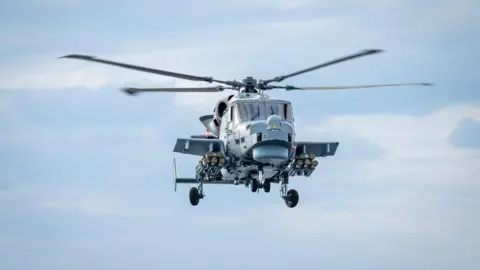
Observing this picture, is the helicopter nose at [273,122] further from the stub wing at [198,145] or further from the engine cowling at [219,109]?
the engine cowling at [219,109]

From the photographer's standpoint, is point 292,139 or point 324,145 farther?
point 324,145

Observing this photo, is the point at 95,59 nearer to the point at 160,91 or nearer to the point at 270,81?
the point at 160,91

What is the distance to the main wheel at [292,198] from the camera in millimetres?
61031

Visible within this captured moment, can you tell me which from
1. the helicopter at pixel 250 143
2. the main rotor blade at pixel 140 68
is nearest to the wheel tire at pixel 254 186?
the helicopter at pixel 250 143

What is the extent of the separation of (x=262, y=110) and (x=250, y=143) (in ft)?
7.61

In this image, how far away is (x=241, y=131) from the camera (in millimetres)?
57500

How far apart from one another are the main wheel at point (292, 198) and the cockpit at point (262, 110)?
5.19m

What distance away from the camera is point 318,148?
61125 mm

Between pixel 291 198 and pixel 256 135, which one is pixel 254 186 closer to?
pixel 291 198

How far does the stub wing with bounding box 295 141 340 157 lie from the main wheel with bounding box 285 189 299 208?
8.16ft

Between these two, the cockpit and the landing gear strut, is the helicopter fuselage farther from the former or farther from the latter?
the landing gear strut

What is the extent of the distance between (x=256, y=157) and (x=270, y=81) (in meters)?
6.21

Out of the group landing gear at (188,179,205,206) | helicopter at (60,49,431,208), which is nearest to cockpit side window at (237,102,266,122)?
helicopter at (60,49,431,208)

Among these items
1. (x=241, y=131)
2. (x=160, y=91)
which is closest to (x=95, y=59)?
(x=160, y=91)
